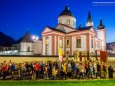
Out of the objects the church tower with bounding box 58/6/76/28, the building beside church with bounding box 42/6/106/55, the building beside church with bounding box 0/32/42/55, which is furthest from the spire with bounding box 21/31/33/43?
the church tower with bounding box 58/6/76/28

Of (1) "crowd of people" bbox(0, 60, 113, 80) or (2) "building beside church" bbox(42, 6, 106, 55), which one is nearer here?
(1) "crowd of people" bbox(0, 60, 113, 80)

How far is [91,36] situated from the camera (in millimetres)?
51312

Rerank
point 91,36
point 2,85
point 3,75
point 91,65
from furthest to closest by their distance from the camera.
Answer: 1. point 91,36
2. point 91,65
3. point 3,75
4. point 2,85

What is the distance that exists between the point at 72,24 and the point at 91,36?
1043 cm

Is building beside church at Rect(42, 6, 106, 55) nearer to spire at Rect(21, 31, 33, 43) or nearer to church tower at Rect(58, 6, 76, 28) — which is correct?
church tower at Rect(58, 6, 76, 28)

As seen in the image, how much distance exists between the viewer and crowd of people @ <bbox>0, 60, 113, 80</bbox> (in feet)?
69.8

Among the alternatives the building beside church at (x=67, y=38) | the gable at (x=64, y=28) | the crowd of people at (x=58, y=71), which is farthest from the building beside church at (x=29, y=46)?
the crowd of people at (x=58, y=71)

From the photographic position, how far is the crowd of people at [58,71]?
838 inches

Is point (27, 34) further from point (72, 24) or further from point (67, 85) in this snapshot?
point (67, 85)

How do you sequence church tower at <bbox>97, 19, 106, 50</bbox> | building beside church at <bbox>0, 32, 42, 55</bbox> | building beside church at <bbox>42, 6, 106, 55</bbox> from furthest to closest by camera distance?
1. church tower at <bbox>97, 19, 106, 50</bbox>
2. building beside church at <bbox>0, 32, 42, 55</bbox>
3. building beside church at <bbox>42, 6, 106, 55</bbox>

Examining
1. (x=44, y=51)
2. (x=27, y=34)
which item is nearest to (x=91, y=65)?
(x=44, y=51)

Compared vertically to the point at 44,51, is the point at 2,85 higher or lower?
lower

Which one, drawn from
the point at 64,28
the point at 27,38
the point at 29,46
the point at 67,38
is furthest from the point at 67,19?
the point at 27,38

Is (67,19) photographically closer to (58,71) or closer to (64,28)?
(64,28)
